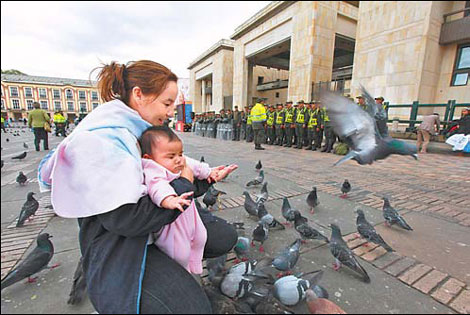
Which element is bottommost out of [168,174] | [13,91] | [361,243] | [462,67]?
[361,243]

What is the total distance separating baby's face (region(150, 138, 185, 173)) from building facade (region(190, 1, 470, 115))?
384 inches

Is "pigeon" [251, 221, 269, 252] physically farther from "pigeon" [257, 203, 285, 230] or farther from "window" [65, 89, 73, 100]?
"window" [65, 89, 73, 100]

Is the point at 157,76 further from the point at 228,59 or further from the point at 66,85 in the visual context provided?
the point at 228,59

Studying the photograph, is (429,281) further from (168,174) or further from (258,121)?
(258,121)

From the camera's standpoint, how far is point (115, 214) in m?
1.17

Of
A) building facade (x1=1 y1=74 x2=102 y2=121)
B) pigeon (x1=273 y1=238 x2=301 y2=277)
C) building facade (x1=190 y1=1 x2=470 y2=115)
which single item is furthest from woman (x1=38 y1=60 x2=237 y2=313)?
building facade (x1=190 y1=1 x2=470 y2=115)

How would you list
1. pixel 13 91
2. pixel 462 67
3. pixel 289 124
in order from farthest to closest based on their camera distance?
pixel 462 67 < pixel 289 124 < pixel 13 91

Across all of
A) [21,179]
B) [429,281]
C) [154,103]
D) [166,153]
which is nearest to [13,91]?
[21,179]

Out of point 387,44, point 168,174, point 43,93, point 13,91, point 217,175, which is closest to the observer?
point 168,174

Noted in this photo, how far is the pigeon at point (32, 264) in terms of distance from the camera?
5.10 ft

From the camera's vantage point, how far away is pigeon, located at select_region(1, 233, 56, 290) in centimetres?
155

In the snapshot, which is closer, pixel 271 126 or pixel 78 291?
pixel 78 291

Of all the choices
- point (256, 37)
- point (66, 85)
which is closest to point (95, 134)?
point (66, 85)

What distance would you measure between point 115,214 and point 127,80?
36.0 inches
